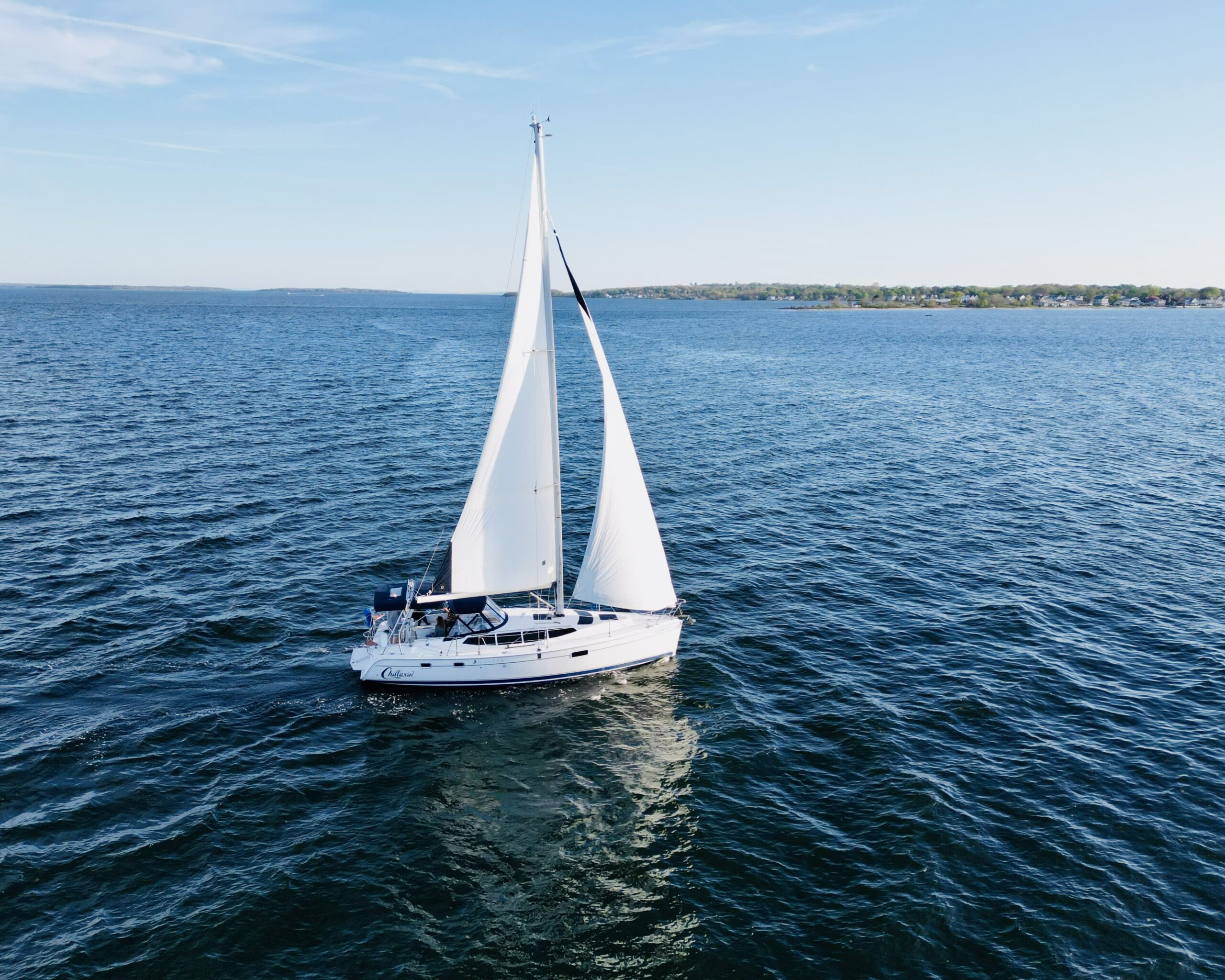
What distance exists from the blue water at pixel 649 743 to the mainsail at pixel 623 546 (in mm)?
3583

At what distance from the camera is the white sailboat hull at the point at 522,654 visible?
29672 millimetres

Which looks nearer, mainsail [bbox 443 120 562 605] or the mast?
the mast

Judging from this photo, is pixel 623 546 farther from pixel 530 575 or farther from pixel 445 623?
pixel 445 623

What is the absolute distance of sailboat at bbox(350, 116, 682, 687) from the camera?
29609 mm

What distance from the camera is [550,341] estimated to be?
2872cm

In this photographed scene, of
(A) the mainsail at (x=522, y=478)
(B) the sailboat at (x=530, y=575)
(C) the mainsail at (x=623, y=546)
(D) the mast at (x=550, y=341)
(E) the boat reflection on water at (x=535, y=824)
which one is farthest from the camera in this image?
(C) the mainsail at (x=623, y=546)

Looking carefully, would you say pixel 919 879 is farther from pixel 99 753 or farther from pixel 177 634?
pixel 177 634

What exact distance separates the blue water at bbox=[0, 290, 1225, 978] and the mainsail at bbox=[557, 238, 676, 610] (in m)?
3.58

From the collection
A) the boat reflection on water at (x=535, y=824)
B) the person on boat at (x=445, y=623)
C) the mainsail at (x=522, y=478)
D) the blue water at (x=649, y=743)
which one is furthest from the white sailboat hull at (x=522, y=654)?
the mainsail at (x=522, y=478)

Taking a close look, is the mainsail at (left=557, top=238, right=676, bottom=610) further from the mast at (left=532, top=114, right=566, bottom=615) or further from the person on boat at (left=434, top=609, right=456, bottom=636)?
the person on boat at (left=434, top=609, right=456, bottom=636)

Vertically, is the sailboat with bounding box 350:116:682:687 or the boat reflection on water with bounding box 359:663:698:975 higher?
the sailboat with bounding box 350:116:682:687

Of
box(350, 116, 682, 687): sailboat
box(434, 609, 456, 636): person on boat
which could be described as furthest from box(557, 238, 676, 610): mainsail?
box(434, 609, 456, 636): person on boat

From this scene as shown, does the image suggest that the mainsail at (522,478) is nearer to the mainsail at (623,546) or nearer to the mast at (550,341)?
the mast at (550,341)

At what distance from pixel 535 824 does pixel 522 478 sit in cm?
1351
